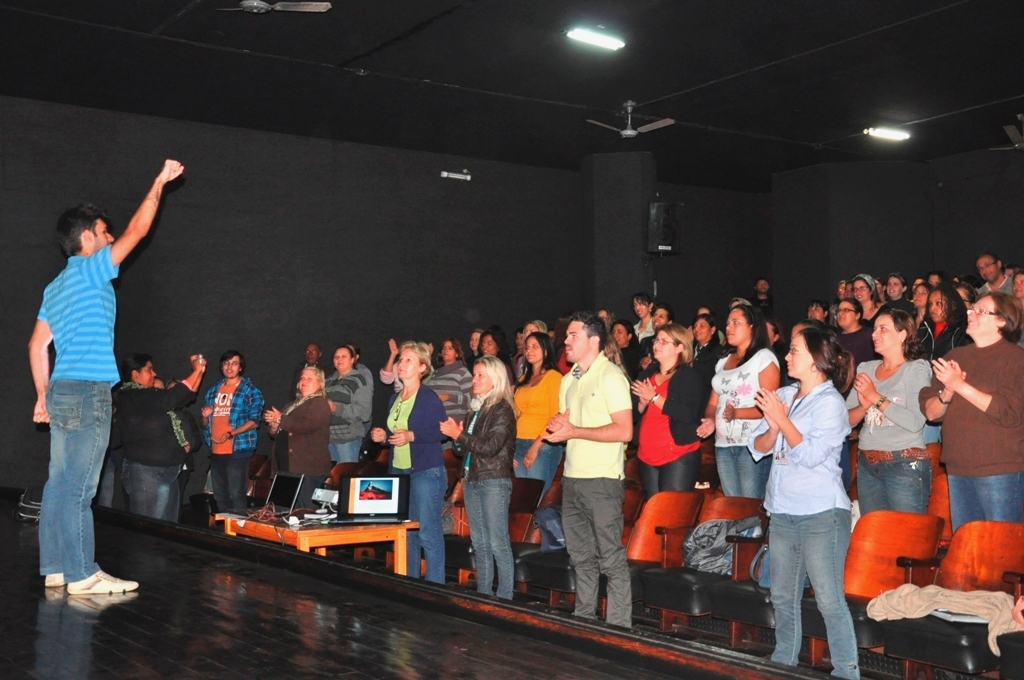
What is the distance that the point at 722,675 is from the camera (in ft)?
9.73

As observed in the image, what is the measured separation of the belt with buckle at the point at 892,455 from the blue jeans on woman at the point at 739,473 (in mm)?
780

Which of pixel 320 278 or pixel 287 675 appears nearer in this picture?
pixel 287 675

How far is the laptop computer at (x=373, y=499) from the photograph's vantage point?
5.45 metres

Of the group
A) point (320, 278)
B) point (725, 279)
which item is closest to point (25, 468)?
point (320, 278)

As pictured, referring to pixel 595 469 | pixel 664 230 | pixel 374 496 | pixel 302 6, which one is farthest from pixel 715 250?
pixel 595 469

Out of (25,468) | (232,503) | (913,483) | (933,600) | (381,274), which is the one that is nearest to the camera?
(933,600)

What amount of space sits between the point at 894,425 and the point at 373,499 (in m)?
2.72

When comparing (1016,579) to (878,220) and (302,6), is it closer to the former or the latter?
(302,6)

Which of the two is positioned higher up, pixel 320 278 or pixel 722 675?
pixel 320 278

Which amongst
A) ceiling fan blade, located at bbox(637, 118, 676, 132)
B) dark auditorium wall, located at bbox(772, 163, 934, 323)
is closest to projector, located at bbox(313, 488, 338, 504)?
ceiling fan blade, located at bbox(637, 118, 676, 132)

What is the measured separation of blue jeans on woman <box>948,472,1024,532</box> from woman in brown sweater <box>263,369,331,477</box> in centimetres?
395

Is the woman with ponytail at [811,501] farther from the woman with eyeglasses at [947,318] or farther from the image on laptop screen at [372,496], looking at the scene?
the woman with eyeglasses at [947,318]

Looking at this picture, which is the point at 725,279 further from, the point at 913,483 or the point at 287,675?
the point at 287,675

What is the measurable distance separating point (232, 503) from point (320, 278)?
333cm
